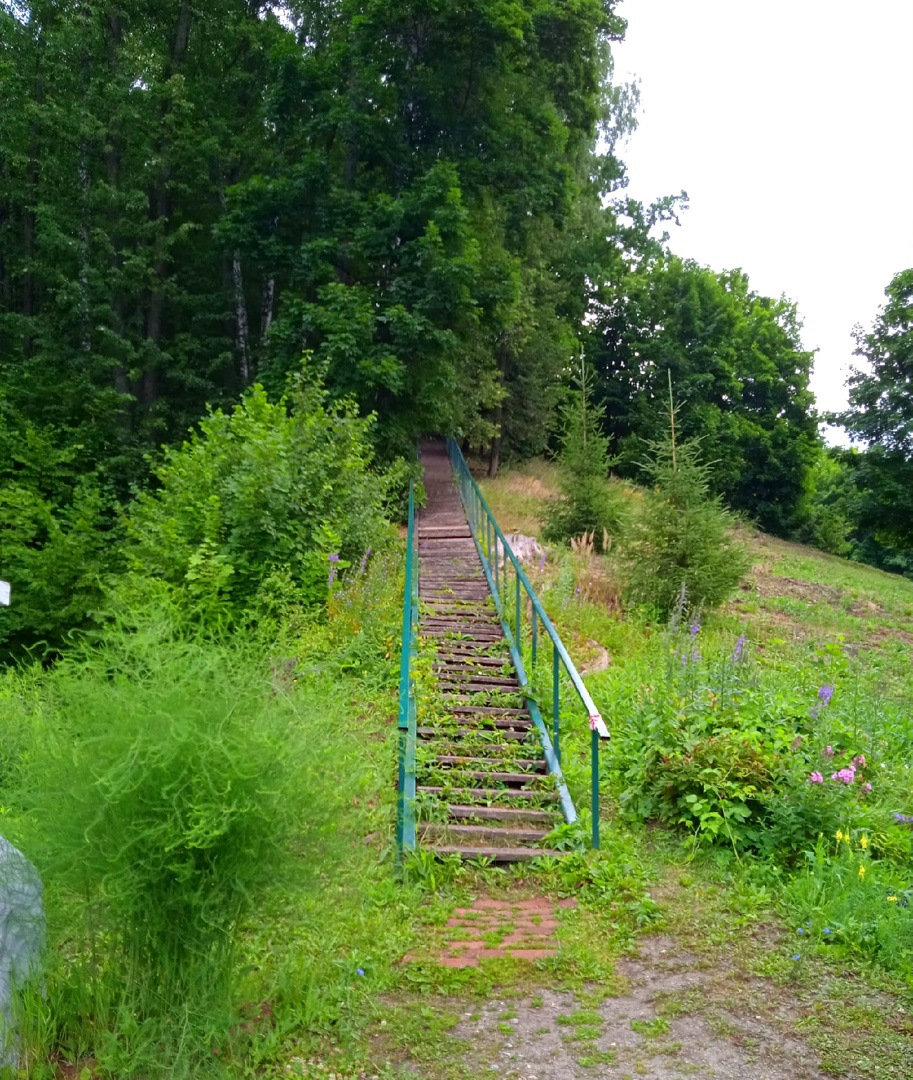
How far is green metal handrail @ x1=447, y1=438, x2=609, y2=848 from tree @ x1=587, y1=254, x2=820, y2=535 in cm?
1670

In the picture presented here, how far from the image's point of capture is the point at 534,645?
900cm

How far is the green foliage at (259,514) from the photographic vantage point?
37.6 ft

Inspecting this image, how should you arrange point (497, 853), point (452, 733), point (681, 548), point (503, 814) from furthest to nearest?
point (681, 548) → point (452, 733) → point (503, 814) → point (497, 853)

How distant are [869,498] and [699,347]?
354 inches

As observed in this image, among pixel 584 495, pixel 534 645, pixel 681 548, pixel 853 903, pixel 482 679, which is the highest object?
pixel 584 495

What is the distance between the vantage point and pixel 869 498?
2992cm

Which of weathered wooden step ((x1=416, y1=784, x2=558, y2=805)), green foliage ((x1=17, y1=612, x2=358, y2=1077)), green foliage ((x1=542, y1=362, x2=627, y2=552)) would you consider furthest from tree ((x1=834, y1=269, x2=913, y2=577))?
green foliage ((x1=17, y1=612, x2=358, y2=1077))

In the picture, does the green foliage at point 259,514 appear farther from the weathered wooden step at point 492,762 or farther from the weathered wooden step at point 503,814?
the weathered wooden step at point 503,814

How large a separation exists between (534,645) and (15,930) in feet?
19.5

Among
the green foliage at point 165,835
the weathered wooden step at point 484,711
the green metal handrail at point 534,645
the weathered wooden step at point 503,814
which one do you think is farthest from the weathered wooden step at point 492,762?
the green foliage at point 165,835

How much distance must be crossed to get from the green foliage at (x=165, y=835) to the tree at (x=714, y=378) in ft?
93.0

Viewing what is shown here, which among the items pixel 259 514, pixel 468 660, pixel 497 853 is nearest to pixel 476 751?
pixel 497 853

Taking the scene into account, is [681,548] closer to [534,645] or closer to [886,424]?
[534,645]

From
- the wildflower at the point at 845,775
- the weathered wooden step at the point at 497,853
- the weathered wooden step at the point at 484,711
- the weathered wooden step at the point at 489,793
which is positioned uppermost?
the wildflower at the point at 845,775
